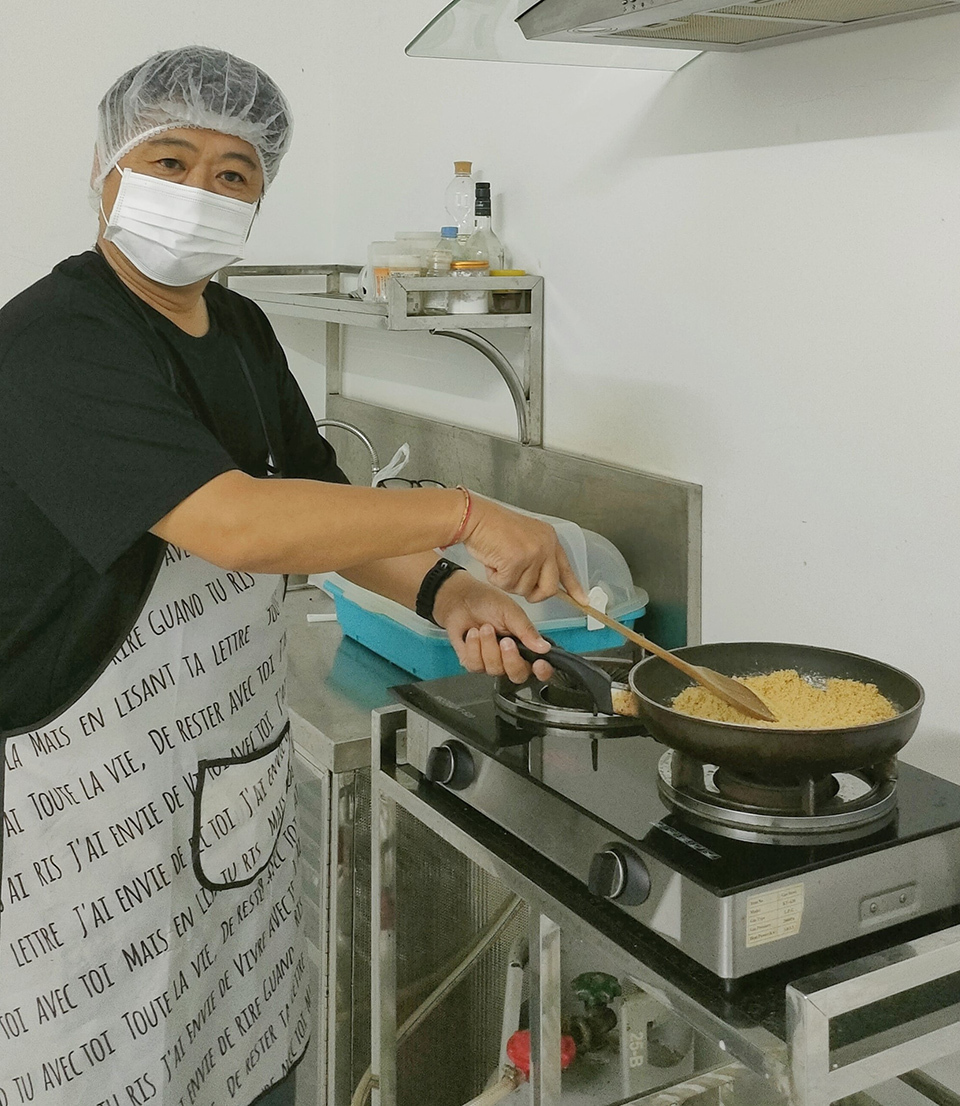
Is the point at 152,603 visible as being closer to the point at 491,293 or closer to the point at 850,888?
the point at 850,888

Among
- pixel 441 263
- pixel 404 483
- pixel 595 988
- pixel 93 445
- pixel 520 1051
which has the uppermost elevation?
pixel 441 263

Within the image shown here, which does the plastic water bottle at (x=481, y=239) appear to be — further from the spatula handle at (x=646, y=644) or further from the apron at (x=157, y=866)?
the spatula handle at (x=646, y=644)

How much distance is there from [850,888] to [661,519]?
0.86 m

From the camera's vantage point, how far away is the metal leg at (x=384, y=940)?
1.44 meters

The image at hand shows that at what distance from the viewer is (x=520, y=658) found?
1.31 m

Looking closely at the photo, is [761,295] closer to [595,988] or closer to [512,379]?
[512,379]

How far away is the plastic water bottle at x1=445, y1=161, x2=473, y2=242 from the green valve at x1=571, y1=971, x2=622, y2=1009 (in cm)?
134

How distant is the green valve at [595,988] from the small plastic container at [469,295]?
112 cm

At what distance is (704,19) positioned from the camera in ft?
4.25

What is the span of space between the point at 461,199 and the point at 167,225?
99cm

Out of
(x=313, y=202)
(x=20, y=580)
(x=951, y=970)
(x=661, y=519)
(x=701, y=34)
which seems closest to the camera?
(x=951, y=970)

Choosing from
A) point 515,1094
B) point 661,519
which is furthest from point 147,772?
point 661,519

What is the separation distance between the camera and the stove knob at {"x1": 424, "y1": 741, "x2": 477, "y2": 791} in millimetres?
1262

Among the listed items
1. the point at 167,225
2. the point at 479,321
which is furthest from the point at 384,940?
the point at 479,321
